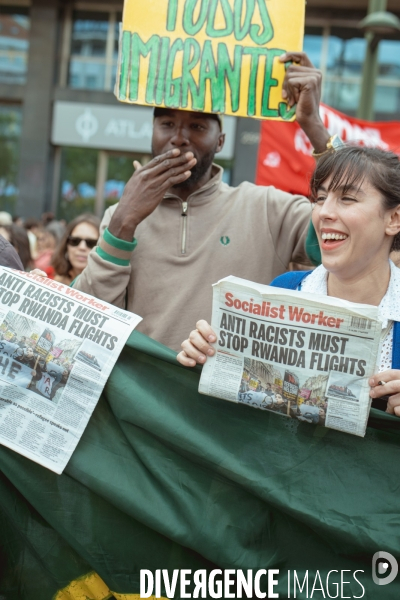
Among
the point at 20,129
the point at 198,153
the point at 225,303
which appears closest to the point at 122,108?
the point at 20,129

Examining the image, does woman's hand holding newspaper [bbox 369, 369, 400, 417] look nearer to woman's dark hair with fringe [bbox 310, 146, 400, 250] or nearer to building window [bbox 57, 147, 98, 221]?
woman's dark hair with fringe [bbox 310, 146, 400, 250]

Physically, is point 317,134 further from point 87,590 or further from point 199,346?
point 87,590

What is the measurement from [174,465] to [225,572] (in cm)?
31

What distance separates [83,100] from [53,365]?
13994mm

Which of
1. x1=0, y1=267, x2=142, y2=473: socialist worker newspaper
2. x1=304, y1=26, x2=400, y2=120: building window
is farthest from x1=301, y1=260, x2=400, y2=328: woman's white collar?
x1=304, y1=26, x2=400, y2=120: building window

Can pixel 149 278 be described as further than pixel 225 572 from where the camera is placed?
Yes

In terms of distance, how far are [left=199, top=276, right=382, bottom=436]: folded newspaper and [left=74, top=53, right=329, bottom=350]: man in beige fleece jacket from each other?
68cm

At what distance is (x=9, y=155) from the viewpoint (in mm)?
16031

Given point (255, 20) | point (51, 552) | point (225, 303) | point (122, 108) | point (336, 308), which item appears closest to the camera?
point (336, 308)

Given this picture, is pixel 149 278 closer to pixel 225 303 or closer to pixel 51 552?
pixel 225 303

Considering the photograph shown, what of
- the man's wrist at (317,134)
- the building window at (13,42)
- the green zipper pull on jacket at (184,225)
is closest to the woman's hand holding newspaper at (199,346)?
the green zipper pull on jacket at (184,225)

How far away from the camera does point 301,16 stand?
2.68m

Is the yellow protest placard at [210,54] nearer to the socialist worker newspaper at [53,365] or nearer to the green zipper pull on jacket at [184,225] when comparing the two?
the green zipper pull on jacket at [184,225]

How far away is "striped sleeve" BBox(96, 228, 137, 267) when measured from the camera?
257 centimetres
